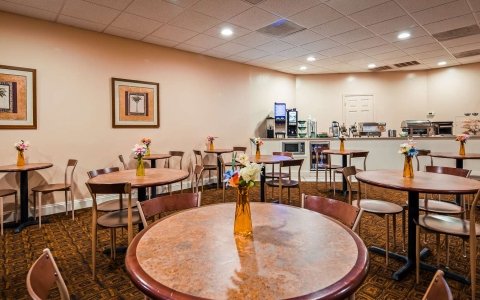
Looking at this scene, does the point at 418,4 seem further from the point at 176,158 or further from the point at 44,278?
the point at 44,278

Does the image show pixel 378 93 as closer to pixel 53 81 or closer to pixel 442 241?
pixel 442 241

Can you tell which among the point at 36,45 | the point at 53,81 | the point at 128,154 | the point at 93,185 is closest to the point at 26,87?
the point at 53,81

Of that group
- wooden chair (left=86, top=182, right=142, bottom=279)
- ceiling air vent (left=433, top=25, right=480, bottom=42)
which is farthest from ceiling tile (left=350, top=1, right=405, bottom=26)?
wooden chair (left=86, top=182, right=142, bottom=279)

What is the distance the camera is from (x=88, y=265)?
2.75 m

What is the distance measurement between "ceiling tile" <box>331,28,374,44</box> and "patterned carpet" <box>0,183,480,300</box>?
3270 millimetres

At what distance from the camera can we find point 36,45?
4.33 meters

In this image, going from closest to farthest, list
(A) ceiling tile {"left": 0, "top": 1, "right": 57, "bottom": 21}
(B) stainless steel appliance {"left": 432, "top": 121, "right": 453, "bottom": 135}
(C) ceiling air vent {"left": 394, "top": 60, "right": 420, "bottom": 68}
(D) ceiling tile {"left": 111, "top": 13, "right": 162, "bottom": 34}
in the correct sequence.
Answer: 1. (A) ceiling tile {"left": 0, "top": 1, "right": 57, "bottom": 21}
2. (D) ceiling tile {"left": 111, "top": 13, "right": 162, "bottom": 34}
3. (B) stainless steel appliance {"left": 432, "top": 121, "right": 453, "bottom": 135}
4. (C) ceiling air vent {"left": 394, "top": 60, "right": 420, "bottom": 68}

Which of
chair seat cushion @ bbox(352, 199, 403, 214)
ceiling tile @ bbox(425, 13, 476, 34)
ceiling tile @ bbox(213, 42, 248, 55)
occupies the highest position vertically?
ceiling tile @ bbox(213, 42, 248, 55)

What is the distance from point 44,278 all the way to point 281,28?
16.0 feet

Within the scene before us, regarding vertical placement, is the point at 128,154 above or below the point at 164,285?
above

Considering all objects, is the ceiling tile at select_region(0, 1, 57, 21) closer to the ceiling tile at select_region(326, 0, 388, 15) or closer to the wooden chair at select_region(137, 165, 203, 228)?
the wooden chair at select_region(137, 165, 203, 228)

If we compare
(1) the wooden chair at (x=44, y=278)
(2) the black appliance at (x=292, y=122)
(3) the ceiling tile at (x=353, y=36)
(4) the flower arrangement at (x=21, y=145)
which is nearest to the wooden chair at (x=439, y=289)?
(1) the wooden chair at (x=44, y=278)

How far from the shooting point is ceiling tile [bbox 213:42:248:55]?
229 inches

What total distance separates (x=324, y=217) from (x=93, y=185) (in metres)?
1.89
